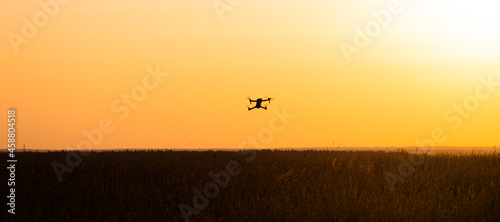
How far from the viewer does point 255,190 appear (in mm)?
11695

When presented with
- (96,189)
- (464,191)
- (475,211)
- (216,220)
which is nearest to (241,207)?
(216,220)

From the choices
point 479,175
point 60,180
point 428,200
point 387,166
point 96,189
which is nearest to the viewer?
point 428,200

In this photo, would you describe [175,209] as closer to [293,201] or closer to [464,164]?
[293,201]

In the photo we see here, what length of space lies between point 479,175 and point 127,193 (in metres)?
8.80

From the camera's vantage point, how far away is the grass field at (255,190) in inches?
376

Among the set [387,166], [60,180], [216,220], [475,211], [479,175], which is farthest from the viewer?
[387,166]

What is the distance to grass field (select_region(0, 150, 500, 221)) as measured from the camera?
9.55 metres

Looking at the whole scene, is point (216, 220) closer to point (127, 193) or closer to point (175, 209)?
point (175, 209)

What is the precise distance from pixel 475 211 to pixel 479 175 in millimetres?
4253

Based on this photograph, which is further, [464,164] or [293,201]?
[464,164]

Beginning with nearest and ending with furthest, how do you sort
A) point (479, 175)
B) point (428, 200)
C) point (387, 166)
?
point (428, 200)
point (479, 175)
point (387, 166)

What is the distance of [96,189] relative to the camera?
37.8 ft

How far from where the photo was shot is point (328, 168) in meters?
14.6

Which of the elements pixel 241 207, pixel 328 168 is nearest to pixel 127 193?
pixel 241 207
